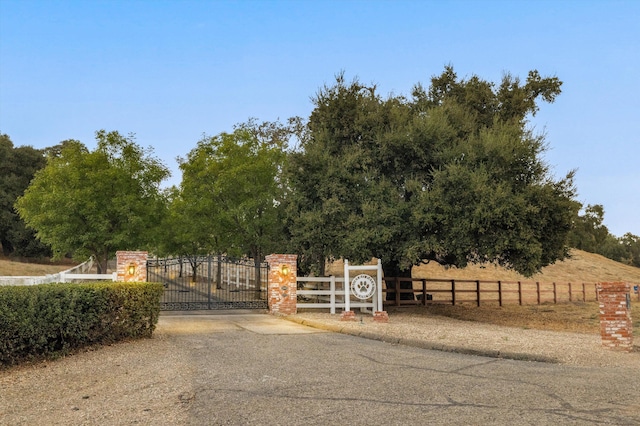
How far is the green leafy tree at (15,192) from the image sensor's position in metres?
52.7

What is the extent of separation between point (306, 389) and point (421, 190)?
13.9 m

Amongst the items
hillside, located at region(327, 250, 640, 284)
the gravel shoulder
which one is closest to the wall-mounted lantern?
the gravel shoulder

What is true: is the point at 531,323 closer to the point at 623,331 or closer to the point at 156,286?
the point at 623,331

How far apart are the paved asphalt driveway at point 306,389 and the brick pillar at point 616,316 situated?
8.20 feet

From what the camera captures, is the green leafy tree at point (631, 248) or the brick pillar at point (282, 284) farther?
the green leafy tree at point (631, 248)

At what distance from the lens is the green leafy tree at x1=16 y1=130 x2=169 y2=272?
1064 inches

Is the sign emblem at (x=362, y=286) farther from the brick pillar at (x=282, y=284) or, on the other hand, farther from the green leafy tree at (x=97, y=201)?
the green leafy tree at (x=97, y=201)

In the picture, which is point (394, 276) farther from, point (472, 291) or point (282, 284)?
point (282, 284)

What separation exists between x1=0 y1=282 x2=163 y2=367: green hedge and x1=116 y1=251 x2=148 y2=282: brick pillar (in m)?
4.47

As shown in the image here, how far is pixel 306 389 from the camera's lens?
22.9 feet

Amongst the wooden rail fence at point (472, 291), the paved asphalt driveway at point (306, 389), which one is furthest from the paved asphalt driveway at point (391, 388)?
the wooden rail fence at point (472, 291)

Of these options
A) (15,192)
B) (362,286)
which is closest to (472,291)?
(362,286)

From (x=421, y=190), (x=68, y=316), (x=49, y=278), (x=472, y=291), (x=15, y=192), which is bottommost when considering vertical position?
(x=472, y=291)

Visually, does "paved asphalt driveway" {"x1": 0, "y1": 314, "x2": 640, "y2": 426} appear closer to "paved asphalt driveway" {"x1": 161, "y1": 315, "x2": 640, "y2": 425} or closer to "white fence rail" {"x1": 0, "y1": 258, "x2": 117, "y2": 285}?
"paved asphalt driveway" {"x1": 161, "y1": 315, "x2": 640, "y2": 425}
